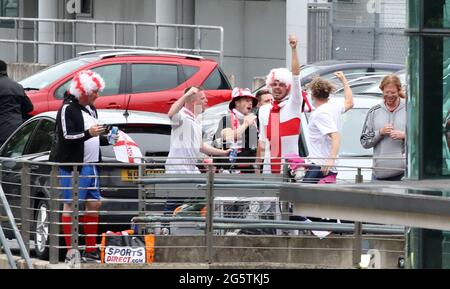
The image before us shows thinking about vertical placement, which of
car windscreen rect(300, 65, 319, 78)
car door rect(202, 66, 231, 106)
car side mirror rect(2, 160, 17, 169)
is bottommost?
car side mirror rect(2, 160, 17, 169)

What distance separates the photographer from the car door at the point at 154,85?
20.9 m

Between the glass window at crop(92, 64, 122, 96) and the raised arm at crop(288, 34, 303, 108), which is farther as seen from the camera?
the glass window at crop(92, 64, 122, 96)

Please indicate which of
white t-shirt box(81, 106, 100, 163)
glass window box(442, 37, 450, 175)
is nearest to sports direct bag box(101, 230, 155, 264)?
white t-shirt box(81, 106, 100, 163)

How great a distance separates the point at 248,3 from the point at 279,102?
21.8 metres

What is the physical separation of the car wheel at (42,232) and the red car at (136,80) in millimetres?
7163

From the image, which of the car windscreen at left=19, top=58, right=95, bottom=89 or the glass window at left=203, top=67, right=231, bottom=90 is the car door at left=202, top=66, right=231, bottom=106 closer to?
the glass window at left=203, top=67, right=231, bottom=90

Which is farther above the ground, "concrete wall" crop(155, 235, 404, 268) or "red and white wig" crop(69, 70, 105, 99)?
"red and white wig" crop(69, 70, 105, 99)

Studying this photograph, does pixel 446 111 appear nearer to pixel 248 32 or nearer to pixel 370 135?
pixel 370 135

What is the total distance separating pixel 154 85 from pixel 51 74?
1.52 metres

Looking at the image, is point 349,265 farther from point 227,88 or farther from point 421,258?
point 227,88

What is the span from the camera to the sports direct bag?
484 inches

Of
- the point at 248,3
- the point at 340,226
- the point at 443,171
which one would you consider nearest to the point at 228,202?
the point at 340,226

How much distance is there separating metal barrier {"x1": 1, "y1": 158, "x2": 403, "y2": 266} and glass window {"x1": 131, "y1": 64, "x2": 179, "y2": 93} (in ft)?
25.8

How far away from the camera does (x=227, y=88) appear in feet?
71.3
